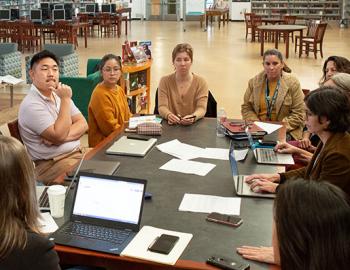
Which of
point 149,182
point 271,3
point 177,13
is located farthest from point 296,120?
point 177,13

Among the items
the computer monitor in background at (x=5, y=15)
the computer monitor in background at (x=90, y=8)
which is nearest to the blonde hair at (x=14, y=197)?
the computer monitor in background at (x=5, y=15)

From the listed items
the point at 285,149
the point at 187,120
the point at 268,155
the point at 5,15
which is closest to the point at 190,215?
the point at 268,155

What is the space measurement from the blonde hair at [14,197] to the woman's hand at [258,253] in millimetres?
891

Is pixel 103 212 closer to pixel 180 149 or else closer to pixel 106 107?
pixel 180 149

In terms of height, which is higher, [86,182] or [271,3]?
[271,3]

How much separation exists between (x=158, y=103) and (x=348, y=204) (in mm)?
3331

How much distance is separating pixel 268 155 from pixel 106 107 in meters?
1.51

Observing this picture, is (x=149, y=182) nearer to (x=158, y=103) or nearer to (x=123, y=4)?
(x=158, y=103)

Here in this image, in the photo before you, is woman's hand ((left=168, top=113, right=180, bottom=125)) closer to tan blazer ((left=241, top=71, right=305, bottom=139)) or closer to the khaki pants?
tan blazer ((left=241, top=71, right=305, bottom=139))

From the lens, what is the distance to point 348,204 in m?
1.52

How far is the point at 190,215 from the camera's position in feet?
8.39

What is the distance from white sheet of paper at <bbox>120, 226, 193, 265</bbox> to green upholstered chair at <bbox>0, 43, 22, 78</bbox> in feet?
24.5

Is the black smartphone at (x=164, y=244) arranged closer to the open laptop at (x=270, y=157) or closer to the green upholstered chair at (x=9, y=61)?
the open laptop at (x=270, y=157)

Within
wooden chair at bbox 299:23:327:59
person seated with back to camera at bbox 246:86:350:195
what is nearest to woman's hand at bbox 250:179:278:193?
person seated with back to camera at bbox 246:86:350:195
